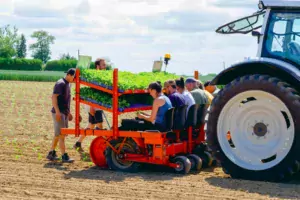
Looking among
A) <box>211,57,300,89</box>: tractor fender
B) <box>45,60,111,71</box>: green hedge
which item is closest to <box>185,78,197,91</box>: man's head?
<box>211,57,300,89</box>: tractor fender

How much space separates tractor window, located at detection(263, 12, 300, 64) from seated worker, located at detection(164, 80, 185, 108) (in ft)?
5.38

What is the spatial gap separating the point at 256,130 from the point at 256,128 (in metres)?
0.03

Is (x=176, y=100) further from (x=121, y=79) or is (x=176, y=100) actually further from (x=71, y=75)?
(x=71, y=75)

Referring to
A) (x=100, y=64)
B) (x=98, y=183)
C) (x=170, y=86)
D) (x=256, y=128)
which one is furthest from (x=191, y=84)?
(x=98, y=183)

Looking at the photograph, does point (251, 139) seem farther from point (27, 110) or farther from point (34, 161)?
point (27, 110)

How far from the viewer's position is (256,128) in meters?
8.66

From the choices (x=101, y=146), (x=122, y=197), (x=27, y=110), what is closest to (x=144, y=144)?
(x=101, y=146)

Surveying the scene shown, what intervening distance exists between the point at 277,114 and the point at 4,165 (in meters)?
3.89

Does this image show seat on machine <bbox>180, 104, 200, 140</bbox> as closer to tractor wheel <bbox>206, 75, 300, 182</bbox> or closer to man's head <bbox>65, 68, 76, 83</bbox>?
tractor wheel <bbox>206, 75, 300, 182</bbox>

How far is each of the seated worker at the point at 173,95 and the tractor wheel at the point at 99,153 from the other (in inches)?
45.2

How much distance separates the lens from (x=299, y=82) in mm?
8188

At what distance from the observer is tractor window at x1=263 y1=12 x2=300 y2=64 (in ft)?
27.9

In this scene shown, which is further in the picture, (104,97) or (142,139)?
(104,97)

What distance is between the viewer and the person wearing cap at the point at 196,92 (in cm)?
1038
